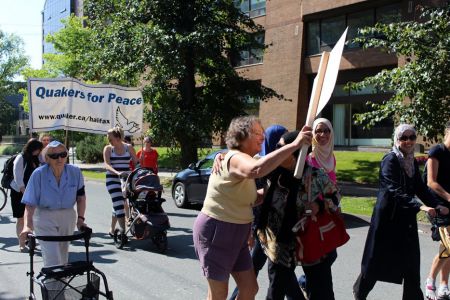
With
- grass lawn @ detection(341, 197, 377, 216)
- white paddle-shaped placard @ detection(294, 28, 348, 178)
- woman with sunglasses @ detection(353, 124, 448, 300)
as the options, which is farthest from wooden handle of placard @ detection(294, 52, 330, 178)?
grass lawn @ detection(341, 197, 377, 216)

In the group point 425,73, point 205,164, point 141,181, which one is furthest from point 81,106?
point 425,73

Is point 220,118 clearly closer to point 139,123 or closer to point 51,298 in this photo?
point 139,123

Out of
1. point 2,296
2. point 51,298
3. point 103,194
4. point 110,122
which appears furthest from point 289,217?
point 103,194

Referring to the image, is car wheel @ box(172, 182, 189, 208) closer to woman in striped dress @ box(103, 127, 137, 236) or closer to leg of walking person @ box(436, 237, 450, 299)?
woman in striped dress @ box(103, 127, 137, 236)

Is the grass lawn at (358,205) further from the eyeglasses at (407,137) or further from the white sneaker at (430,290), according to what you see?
the eyeglasses at (407,137)

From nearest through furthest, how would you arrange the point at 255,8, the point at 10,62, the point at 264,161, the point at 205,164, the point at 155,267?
the point at 264,161, the point at 155,267, the point at 205,164, the point at 255,8, the point at 10,62

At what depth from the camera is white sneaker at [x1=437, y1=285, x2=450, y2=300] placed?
535 centimetres

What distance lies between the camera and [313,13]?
28000 mm

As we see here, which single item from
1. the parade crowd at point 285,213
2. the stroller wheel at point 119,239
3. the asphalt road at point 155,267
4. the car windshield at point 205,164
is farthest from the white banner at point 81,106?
the parade crowd at point 285,213

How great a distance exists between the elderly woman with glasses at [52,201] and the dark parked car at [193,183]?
7700 millimetres

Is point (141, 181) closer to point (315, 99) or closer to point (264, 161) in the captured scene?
point (264, 161)

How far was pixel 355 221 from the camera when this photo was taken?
10.8 metres

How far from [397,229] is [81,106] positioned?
303 inches

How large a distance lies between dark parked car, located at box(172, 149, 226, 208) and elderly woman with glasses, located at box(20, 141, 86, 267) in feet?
25.3
